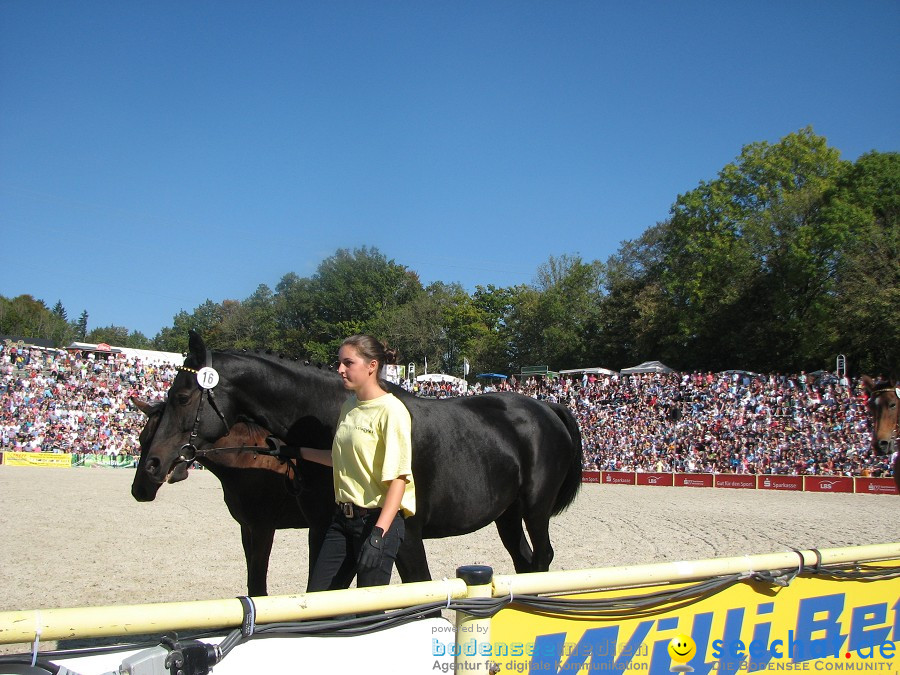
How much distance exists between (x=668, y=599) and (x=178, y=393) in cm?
285

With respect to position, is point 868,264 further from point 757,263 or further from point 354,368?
point 354,368

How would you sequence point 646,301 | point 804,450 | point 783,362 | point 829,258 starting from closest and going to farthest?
point 804,450, point 829,258, point 783,362, point 646,301

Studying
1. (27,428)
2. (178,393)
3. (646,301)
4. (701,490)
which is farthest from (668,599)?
(646,301)

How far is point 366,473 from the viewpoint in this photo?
304 centimetres

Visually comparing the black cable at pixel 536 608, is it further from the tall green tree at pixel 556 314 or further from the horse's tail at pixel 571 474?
the tall green tree at pixel 556 314

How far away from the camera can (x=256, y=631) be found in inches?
78.5

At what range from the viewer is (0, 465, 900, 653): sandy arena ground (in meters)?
6.92

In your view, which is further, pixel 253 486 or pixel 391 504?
pixel 253 486

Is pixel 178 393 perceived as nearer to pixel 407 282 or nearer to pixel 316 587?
pixel 316 587

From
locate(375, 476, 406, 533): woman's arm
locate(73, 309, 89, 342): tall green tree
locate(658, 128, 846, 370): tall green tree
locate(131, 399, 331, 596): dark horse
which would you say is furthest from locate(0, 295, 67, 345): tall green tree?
locate(375, 476, 406, 533): woman's arm

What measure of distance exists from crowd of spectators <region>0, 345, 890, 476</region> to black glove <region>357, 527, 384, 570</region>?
64.2 ft

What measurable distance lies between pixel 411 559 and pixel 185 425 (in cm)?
154

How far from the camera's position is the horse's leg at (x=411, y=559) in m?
3.63

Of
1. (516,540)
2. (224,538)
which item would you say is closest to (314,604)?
(516,540)
